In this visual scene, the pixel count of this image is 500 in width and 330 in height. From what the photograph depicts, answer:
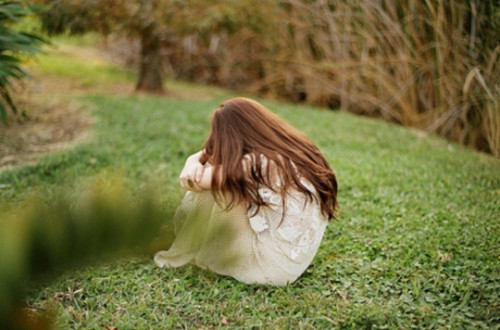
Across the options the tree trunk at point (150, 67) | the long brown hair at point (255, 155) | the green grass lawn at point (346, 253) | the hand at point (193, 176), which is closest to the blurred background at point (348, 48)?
the tree trunk at point (150, 67)

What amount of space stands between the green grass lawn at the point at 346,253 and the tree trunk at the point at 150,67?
6.63 ft

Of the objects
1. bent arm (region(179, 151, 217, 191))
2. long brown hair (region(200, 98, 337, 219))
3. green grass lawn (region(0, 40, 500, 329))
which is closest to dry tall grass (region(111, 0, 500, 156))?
green grass lawn (region(0, 40, 500, 329))

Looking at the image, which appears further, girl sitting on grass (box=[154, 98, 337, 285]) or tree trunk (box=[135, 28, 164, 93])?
tree trunk (box=[135, 28, 164, 93])

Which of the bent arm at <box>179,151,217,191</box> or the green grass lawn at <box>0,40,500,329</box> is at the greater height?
the bent arm at <box>179,151,217,191</box>

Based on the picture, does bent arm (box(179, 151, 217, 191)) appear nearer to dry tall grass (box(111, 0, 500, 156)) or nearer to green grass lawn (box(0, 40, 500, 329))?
green grass lawn (box(0, 40, 500, 329))

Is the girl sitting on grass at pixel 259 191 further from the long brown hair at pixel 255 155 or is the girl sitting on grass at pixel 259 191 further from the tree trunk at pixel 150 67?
the tree trunk at pixel 150 67

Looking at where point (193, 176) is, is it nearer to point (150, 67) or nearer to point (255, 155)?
point (255, 155)

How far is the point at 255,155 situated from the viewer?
2.34m

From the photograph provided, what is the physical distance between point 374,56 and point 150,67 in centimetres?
332

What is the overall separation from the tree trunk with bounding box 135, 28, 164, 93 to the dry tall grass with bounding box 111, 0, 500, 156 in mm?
469

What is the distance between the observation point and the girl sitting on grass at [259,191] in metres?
2.32

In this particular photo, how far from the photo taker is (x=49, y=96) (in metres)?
6.79

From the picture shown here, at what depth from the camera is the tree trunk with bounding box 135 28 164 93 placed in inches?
284

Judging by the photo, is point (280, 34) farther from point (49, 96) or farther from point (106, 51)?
point (106, 51)
